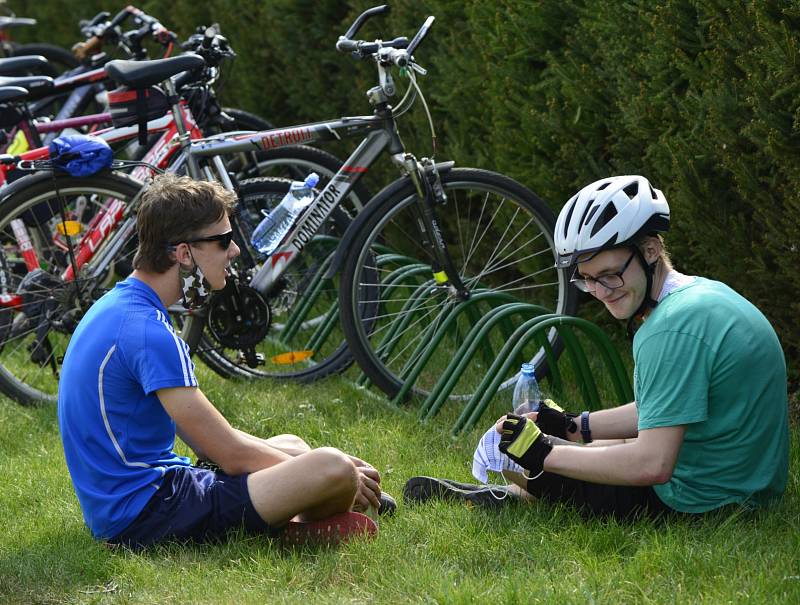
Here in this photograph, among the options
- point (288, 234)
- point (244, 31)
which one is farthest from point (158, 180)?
point (244, 31)

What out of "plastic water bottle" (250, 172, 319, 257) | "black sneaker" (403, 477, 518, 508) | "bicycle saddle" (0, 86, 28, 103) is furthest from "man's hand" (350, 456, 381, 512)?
"bicycle saddle" (0, 86, 28, 103)

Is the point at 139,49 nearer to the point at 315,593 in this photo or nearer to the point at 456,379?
the point at 456,379

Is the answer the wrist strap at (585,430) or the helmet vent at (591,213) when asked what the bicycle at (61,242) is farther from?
the helmet vent at (591,213)

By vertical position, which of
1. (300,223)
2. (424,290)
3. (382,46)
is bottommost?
(424,290)

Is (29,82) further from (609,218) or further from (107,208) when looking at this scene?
(609,218)

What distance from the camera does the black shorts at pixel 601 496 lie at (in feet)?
13.8

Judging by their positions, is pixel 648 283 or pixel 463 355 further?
pixel 463 355

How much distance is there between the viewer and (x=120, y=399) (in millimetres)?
4168

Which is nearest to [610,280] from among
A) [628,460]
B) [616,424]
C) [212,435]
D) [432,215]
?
[628,460]

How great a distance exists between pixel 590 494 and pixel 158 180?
6.36ft

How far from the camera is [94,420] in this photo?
4188 millimetres

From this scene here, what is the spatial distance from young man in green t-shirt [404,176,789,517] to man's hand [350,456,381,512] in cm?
56

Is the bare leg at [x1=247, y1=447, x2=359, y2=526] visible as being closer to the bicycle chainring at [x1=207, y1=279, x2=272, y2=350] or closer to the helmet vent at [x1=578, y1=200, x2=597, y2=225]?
the helmet vent at [x1=578, y1=200, x2=597, y2=225]

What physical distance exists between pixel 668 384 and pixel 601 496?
0.64 metres
